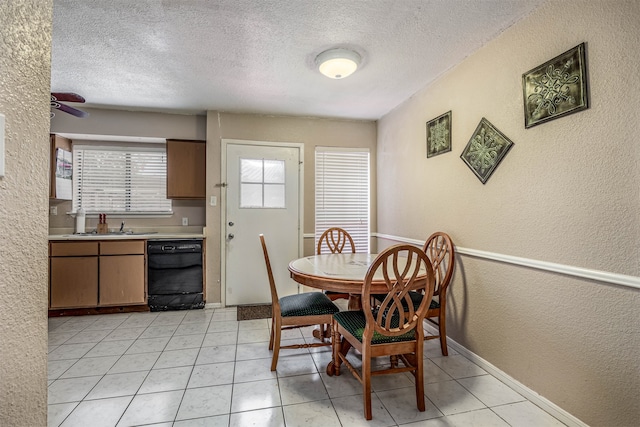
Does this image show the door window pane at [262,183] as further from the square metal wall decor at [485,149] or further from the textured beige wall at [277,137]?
the square metal wall decor at [485,149]

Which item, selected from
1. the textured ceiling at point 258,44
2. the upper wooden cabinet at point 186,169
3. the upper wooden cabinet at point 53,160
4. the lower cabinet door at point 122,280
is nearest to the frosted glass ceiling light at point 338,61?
the textured ceiling at point 258,44

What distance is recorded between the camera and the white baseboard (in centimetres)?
164

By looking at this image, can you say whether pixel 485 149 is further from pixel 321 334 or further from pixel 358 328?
pixel 321 334

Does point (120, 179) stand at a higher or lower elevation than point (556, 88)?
lower

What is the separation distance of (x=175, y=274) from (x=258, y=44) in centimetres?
261

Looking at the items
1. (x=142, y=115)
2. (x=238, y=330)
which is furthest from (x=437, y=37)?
(x=142, y=115)

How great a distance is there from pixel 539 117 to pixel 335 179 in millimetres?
2478

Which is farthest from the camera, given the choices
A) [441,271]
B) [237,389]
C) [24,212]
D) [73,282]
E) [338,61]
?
[73,282]

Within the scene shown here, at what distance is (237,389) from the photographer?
1948 millimetres

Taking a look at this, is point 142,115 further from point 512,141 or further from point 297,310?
point 512,141

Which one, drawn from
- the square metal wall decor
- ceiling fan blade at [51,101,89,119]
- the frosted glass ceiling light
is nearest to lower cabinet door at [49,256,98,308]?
ceiling fan blade at [51,101,89,119]

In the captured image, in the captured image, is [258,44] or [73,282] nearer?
[258,44]

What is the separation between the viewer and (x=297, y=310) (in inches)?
85.0

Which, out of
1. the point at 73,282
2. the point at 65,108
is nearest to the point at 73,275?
the point at 73,282
